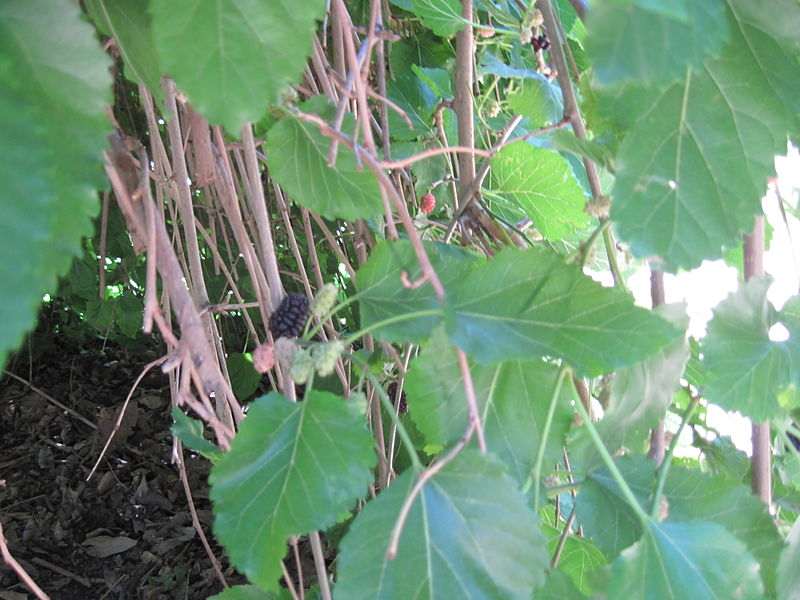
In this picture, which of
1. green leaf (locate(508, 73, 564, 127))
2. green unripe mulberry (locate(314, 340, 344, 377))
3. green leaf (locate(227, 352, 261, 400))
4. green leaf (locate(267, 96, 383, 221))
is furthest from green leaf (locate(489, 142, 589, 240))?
green leaf (locate(227, 352, 261, 400))

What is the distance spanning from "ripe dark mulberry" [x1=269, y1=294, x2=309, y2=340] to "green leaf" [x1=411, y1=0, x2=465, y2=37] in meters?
0.44

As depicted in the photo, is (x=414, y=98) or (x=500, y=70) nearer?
(x=500, y=70)

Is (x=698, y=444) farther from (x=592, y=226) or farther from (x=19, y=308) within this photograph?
(x=19, y=308)

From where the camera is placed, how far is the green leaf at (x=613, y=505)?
422mm

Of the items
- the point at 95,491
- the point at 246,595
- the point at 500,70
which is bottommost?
the point at 95,491

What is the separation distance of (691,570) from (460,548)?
132mm

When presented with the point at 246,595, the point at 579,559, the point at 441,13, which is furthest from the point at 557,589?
the point at 441,13

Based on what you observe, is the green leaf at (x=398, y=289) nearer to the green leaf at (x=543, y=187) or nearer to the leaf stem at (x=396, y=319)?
the leaf stem at (x=396, y=319)

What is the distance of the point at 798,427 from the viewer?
604 mm

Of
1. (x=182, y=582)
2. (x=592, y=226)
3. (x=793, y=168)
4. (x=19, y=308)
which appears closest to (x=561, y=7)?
(x=592, y=226)

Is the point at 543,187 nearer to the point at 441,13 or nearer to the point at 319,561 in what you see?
the point at 441,13

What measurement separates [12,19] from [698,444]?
0.61m

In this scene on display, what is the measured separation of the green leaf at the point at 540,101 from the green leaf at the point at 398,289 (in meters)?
0.33

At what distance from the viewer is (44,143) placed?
0.21 meters
